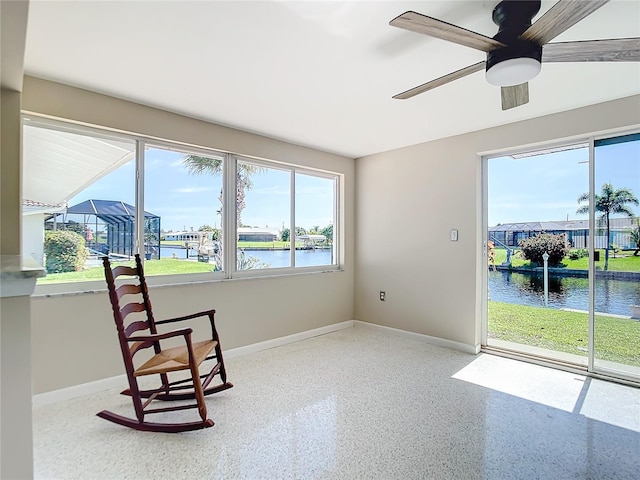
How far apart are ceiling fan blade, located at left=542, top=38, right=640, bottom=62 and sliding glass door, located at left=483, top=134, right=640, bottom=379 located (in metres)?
1.70

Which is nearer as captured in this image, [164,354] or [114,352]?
[164,354]

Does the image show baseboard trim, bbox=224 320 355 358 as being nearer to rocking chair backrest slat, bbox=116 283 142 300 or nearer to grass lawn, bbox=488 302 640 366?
rocking chair backrest slat, bbox=116 283 142 300

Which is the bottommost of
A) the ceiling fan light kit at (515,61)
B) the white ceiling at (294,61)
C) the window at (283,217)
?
the window at (283,217)

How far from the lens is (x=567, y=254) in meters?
3.17

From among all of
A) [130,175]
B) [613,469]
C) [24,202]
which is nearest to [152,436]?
[24,202]

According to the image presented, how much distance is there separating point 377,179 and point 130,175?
2913mm

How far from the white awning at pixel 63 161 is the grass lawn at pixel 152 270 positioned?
1.87ft

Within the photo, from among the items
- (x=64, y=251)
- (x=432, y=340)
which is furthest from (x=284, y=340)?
(x=64, y=251)

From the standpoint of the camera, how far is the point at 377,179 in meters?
4.51

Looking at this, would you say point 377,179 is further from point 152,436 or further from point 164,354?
point 152,436

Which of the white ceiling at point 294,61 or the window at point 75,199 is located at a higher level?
the white ceiling at point 294,61

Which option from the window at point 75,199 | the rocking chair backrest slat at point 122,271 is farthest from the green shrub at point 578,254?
the window at point 75,199

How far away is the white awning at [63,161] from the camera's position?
2.48 m

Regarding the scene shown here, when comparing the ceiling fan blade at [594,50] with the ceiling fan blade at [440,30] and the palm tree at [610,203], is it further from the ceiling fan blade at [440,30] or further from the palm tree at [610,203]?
the palm tree at [610,203]
